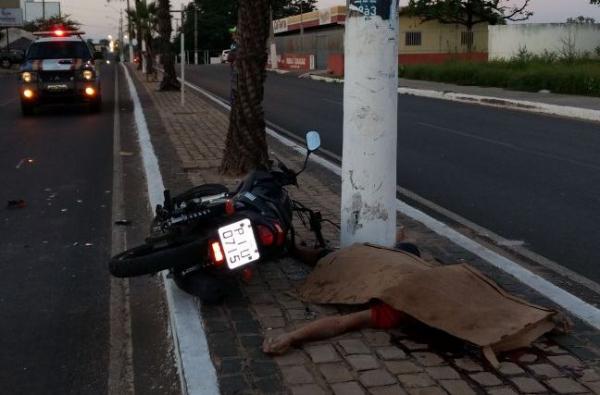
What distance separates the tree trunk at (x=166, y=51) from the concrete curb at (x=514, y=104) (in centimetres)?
851

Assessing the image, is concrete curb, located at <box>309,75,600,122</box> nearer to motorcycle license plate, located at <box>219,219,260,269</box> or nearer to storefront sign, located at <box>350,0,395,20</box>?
storefront sign, located at <box>350,0,395,20</box>

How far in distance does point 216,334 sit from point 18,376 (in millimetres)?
1118

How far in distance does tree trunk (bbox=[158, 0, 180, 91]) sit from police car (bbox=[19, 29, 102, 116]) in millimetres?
7628

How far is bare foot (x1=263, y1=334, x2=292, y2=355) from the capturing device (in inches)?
168

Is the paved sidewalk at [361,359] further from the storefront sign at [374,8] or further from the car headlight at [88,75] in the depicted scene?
the car headlight at [88,75]

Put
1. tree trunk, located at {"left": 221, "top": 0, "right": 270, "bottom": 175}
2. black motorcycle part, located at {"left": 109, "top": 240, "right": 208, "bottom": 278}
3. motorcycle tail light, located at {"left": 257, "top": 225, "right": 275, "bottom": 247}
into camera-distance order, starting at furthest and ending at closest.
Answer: tree trunk, located at {"left": 221, "top": 0, "right": 270, "bottom": 175}
motorcycle tail light, located at {"left": 257, "top": 225, "right": 275, "bottom": 247}
black motorcycle part, located at {"left": 109, "top": 240, "right": 208, "bottom": 278}

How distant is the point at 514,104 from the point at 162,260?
19578 millimetres

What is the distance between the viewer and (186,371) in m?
4.08

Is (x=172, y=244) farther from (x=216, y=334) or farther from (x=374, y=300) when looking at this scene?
(x=374, y=300)

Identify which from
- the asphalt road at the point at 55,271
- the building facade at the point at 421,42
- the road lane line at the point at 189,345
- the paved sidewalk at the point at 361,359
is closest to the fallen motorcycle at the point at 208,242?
the road lane line at the point at 189,345

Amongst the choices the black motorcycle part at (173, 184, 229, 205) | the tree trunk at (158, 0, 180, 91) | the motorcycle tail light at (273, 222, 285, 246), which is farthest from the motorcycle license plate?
the tree trunk at (158, 0, 180, 91)

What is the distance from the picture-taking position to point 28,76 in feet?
63.2

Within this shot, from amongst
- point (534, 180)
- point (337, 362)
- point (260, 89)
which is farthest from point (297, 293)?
point (534, 180)

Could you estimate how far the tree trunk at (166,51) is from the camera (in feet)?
92.6
